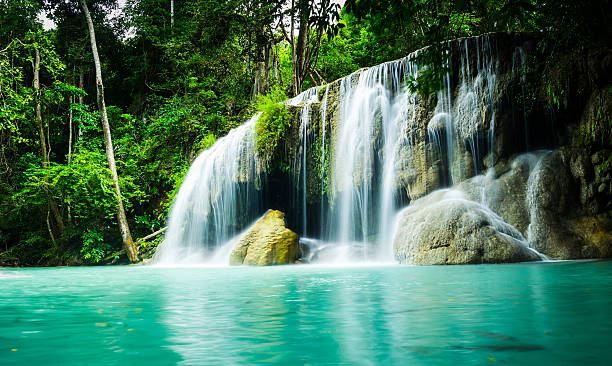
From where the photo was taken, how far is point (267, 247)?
11117 millimetres

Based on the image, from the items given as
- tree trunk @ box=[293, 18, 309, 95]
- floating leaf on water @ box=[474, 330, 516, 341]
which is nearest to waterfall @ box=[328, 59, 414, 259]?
tree trunk @ box=[293, 18, 309, 95]

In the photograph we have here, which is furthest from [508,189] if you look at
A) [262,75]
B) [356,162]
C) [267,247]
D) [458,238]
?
[262,75]

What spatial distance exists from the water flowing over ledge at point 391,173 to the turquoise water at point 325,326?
498 centimetres

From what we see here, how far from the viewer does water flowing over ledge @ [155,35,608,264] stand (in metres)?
9.91

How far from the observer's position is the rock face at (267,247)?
36.1ft

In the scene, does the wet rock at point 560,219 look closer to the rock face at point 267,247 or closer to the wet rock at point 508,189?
the wet rock at point 508,189

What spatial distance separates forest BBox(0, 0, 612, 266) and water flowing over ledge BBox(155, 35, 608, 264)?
51.3 inches

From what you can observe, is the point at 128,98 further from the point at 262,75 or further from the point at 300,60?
the point at 300,60

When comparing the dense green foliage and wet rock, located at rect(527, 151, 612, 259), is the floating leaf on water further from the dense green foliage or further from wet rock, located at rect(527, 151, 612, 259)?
the dense green foliage

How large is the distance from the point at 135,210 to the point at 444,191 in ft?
46.0

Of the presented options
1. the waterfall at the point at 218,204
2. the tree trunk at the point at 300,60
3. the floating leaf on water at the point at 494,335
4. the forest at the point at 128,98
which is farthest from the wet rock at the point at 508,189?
the tree trunk at the point at 300,60

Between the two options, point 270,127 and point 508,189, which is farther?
point 270,127

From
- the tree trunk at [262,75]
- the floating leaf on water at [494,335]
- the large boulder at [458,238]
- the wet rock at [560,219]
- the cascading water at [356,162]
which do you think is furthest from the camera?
the tree trunk at [262,75]

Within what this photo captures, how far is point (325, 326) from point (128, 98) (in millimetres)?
24710
